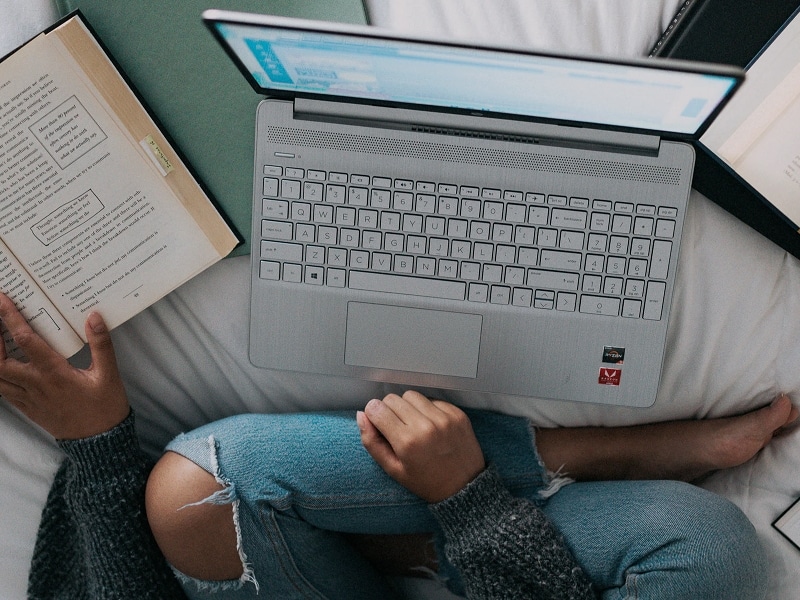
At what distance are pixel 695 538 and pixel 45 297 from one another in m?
0.75

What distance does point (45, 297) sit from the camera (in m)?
0.77

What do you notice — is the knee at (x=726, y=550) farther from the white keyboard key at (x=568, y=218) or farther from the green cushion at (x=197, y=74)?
the green cushion at (x=197, y=74)

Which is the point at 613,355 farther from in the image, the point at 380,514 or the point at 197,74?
the point at 197,74

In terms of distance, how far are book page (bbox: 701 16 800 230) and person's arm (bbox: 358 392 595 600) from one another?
1.31 ft

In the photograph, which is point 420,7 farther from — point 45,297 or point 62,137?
point 45,297

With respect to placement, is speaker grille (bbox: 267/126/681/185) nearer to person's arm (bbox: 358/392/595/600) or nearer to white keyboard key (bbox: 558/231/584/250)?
white keyboard key (bbox: 558/231/584/250)

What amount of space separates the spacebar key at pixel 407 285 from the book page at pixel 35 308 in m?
0.33

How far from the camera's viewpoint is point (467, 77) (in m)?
0.63

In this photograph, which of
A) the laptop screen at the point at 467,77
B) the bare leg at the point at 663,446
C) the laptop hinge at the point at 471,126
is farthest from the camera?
the bare leg at the point at 663,446

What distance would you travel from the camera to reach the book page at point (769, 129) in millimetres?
725

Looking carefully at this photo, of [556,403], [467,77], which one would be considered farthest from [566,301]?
[467,77]

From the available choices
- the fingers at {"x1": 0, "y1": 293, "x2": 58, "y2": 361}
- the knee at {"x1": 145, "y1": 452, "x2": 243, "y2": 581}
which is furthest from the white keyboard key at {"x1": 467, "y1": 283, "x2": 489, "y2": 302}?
the fingers at {"x1": 0, "y1": 293, "x2": 58, "y2": 361}

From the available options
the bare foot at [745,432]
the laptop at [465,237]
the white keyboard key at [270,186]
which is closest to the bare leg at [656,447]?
→ the bare foot at [745,432]

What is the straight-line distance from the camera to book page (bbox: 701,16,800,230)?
2.38 ft
